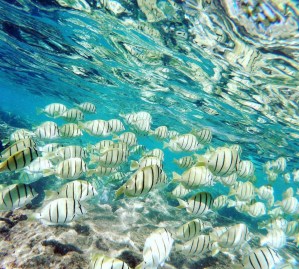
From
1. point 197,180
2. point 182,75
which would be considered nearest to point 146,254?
point 197,180

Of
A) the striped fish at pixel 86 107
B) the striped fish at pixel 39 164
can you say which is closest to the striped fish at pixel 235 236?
the striped fish at pixel 39 164

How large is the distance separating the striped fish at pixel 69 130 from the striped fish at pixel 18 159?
296cm

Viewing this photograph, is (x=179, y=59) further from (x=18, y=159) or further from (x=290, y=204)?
(x=18, y=159)

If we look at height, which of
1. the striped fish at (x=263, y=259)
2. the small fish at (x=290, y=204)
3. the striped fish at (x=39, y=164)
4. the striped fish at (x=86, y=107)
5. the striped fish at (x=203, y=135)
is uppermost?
the striped fish at (x=203, y=135)

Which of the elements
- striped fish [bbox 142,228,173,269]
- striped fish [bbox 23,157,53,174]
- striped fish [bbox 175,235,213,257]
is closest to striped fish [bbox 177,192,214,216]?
striped fish [bbox 175,235,213,257]

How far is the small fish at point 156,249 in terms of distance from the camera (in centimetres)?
382

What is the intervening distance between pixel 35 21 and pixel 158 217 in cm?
1263

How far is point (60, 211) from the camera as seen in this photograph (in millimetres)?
4363

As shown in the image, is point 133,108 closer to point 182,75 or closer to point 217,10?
point 182,75

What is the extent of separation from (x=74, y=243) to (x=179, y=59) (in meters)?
10.5

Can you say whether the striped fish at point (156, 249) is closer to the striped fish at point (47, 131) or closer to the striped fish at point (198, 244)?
the striped fish at point (198, 244)

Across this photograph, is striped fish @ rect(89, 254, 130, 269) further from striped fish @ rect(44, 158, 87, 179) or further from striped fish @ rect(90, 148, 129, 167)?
striped fish @ rect(90, 148, 129, 167)

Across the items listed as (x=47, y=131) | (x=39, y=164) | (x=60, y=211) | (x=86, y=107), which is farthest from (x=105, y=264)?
(x=86, y=107)

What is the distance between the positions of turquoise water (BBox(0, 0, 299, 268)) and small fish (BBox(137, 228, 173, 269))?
2422 millimetres
